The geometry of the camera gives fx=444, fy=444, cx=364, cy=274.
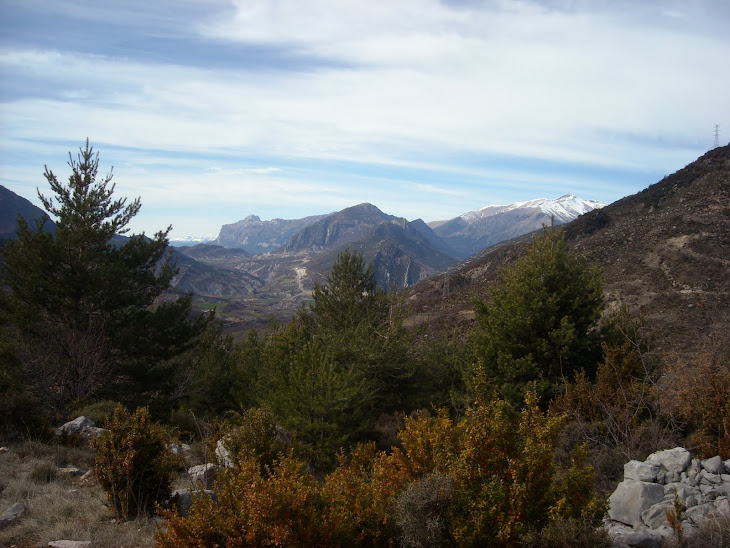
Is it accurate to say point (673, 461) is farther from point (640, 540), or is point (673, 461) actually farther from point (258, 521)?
point (258, 521)

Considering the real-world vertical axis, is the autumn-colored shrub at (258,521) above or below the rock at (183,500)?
above

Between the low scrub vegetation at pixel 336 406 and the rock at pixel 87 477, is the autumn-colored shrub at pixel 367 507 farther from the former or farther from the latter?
the rock at pixel 87 477

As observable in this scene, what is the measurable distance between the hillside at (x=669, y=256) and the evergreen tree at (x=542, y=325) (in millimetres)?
9969

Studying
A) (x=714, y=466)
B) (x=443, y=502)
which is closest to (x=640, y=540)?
(x=443, y=502)

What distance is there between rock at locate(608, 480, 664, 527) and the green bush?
5.74 metres

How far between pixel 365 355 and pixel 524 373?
5.45m

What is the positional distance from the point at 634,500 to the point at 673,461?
1249mm

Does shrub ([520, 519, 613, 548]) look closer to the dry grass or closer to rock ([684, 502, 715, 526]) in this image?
rock ([684, 502, 715, 526])

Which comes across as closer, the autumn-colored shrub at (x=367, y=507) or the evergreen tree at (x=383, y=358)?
the autumn-colored shrub at (x=367, y=507)

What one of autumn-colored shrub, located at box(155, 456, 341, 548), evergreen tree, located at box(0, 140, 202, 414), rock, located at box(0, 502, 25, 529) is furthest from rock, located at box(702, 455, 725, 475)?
evergreen tree, located at box(0, 140, 202, 414)

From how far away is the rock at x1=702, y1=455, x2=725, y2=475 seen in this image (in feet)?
19.8

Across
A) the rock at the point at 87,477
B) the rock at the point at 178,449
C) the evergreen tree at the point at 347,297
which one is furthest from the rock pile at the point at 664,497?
the evergreen tree at the point at 347,297

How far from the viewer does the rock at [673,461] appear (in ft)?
19.6

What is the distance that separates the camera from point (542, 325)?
12.1m
